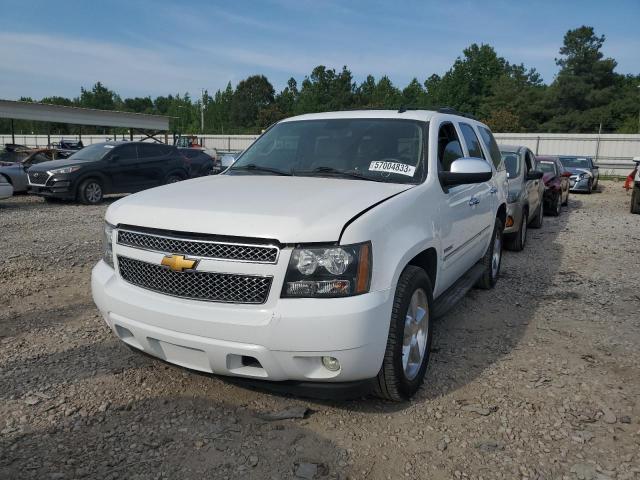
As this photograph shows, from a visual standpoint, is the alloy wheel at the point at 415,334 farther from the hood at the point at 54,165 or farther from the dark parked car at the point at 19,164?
the dark parked car at the point at 19,164

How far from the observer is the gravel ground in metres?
2.68

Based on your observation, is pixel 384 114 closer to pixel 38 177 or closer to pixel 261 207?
pixel 261 207

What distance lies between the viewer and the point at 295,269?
2.64 metres

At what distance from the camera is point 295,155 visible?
4.18 meters

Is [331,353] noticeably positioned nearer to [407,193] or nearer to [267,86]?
[407,193]

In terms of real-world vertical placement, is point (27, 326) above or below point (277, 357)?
below

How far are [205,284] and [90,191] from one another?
1158 centimetres

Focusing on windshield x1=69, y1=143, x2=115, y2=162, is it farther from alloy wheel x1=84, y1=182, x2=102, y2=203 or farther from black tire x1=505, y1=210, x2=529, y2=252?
black tire x1=505, y1=210, x2=529, y2=252

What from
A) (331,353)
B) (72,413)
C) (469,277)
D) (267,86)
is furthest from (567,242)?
(267,86)

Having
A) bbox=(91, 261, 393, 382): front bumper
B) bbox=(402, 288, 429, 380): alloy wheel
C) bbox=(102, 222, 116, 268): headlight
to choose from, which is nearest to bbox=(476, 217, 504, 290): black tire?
bbox=(402, 288, 429, 380): alloy wheel

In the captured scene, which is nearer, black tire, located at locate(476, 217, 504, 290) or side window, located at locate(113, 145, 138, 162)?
black tire, located at locate(476, 217, 504, 290)

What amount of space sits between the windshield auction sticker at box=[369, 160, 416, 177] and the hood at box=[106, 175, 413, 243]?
0.24 metres

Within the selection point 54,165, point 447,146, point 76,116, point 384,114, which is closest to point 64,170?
point 54,165

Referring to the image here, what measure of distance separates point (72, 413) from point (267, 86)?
111 metres
